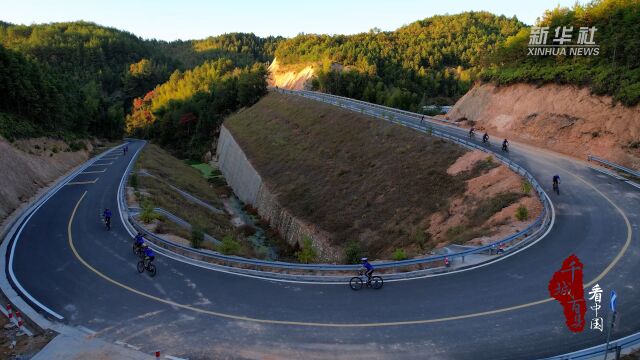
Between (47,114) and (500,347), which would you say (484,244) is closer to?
(500,347)

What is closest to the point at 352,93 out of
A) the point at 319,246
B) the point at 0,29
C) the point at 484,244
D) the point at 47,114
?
the point at 47,114

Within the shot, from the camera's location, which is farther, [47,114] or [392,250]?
[47,114]

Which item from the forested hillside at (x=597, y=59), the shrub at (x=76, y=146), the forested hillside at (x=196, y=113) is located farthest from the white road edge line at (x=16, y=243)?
the forested hillside at (x=597, y=59)

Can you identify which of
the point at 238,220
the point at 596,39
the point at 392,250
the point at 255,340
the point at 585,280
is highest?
the point at 596,39

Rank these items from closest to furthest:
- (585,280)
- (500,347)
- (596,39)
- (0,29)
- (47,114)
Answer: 1. (500,347)
2. (585,280)
3. (596,39)
4. (47,114)
5. (0,29)

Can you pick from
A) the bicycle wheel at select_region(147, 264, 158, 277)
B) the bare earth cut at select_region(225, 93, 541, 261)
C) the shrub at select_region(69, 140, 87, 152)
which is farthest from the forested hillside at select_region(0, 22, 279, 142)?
the bicycle wheel at select_region(147, 264, 158, 277)

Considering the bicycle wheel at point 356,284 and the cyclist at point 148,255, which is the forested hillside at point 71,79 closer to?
the cyclist at point 148,255

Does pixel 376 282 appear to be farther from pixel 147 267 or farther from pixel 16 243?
pixel 16 243
